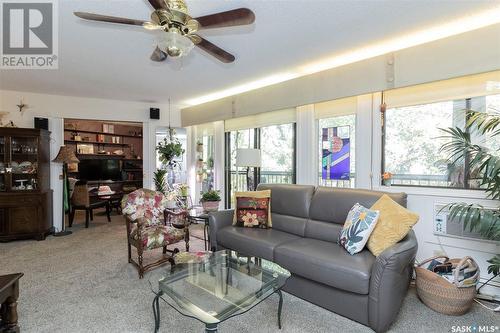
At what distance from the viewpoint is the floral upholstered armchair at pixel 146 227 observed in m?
2.98

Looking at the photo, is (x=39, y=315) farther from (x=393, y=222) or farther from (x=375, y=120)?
(x=375, y=120)

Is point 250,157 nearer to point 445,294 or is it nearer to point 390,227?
point 390,227

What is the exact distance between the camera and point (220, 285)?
2113 mm

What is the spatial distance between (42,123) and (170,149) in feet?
7.30

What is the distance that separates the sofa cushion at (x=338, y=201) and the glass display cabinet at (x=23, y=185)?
440 cm

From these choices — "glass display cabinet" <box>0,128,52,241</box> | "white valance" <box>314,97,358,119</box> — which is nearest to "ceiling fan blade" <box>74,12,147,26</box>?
"white valance" <box>314,97,358,119</box>

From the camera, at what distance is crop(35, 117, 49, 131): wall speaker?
184 inches

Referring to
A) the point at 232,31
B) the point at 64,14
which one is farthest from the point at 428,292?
the point at 64,14

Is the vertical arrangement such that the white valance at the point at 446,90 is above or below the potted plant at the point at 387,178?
above

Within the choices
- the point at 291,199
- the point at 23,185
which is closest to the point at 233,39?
the point at 291,199

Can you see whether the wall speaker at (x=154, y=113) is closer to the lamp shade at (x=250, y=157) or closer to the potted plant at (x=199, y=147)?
the potted plant at (x=199, y=147)

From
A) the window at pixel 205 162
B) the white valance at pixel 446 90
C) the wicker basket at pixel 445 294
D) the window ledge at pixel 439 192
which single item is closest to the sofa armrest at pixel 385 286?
the wicker basket at pixel 445 294

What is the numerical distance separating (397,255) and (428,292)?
71 centimetres

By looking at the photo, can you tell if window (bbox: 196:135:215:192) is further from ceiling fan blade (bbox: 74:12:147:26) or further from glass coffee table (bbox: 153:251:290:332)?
ceiling fan blade (bbox: 74:12:147:26)
